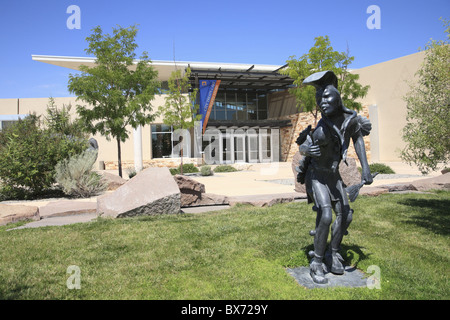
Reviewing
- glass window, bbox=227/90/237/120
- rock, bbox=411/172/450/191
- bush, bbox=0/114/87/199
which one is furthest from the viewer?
glass window, bbox=227/90/237/120

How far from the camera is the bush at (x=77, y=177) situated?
402 inches

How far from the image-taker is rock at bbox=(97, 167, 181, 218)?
20.5 ft

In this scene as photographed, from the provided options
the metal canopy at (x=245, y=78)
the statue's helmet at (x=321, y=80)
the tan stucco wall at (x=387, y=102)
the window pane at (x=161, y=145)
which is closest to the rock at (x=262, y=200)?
the statue's helmet at (x=321, y=80)

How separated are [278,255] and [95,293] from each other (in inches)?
85.4

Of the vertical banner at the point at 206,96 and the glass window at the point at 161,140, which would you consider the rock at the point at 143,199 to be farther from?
the glass window at the point at 161,140

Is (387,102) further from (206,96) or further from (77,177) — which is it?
(77,177)

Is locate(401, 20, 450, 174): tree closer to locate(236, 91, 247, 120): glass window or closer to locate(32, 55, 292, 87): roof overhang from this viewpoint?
locate(32, 55, 292, 87): roof overhang

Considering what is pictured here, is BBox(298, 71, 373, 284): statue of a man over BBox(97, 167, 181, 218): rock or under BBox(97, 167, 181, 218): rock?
over

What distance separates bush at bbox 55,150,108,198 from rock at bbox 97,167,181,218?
4355mm

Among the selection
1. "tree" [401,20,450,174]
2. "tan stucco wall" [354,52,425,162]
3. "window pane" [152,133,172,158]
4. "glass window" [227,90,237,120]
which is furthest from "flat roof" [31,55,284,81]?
"tree" [401,20,450,174]

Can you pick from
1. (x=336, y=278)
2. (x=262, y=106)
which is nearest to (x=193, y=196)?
(x=336, y=278)

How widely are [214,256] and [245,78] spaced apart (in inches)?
959

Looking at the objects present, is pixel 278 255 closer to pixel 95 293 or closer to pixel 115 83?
pixel 95 293

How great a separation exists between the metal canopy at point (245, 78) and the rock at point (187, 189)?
17.8 meters
